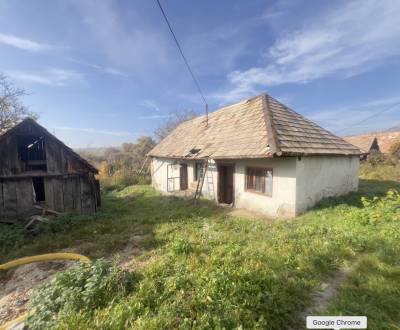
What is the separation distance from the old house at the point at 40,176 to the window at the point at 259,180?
7.31 m

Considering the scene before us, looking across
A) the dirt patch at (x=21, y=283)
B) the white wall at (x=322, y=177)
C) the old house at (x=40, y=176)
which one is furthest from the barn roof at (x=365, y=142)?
the dirt patch at (x=21, y=283)

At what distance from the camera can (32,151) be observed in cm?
970

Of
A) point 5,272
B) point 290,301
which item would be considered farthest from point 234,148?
point 5,272

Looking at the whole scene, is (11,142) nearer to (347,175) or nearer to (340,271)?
(340,271)

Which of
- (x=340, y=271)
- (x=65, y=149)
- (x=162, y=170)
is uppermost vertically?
(x=65, y=149)

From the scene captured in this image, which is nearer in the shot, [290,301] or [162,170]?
[290,301]

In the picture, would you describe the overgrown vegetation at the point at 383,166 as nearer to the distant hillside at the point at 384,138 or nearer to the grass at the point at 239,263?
the distant hillside at the point at 384,138

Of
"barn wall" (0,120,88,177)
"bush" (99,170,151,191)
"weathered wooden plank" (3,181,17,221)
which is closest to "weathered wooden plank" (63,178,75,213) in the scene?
"barn wall" (0,120,88,177)

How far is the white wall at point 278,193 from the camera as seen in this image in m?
7.95

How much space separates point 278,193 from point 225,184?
144 inches

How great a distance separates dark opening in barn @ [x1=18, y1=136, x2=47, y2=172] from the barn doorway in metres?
8.24

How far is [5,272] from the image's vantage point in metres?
5.04

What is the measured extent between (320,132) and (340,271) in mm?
8385

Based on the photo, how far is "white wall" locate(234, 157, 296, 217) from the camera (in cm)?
795
